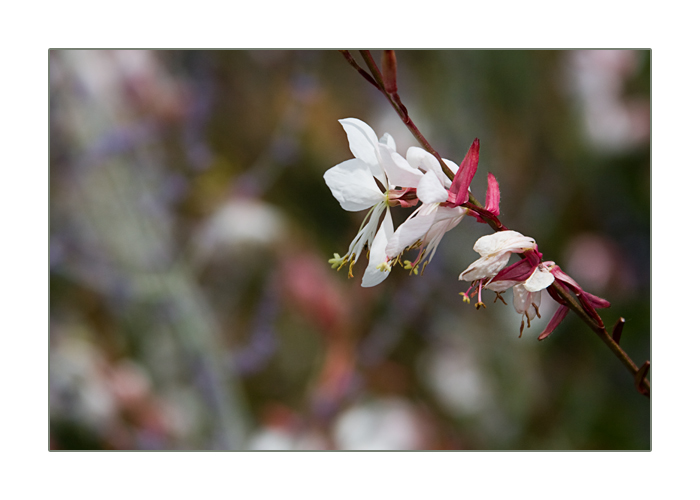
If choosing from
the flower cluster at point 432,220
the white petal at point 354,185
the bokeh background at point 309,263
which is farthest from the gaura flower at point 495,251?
the bokeh background at point 309,263

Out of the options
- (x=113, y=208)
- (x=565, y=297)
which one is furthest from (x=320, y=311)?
(x=565, y=297)

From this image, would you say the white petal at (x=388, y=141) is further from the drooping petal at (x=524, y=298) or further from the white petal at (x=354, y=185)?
the drooping petal at (x=524, y=298)

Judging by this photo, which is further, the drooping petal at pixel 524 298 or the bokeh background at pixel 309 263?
the bokeh background at pixel 309 263

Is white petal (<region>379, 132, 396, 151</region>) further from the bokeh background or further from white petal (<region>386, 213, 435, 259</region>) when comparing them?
the bokeh background

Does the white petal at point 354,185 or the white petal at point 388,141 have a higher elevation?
the white petal at point 388,141

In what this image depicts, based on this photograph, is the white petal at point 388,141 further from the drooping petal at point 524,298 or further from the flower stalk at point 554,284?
the drooping petal at point 524,298

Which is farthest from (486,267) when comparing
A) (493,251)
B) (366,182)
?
(366,182)
